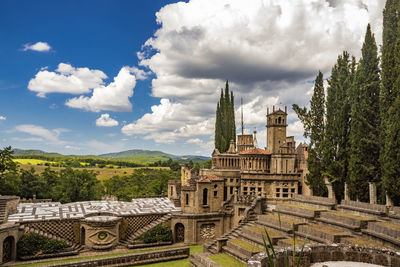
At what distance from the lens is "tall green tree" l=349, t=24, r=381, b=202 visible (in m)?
22.4

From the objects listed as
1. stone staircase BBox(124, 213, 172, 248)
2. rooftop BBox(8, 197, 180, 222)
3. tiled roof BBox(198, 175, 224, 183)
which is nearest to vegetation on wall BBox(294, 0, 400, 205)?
tiled roof BBox(198, 175, 224, 183)

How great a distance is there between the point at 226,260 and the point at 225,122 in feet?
103

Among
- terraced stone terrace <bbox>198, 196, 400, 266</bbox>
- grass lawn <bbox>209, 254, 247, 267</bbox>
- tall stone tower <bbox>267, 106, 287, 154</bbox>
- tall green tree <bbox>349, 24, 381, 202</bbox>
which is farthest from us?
tall stone tower <bbox>267, 106, 287, 154</bbox>

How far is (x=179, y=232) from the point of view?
99.6 feet

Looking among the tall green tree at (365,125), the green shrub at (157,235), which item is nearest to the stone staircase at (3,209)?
the green shrub at (157,235)

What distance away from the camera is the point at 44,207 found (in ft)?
105

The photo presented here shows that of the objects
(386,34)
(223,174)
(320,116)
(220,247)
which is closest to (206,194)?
(223,174)

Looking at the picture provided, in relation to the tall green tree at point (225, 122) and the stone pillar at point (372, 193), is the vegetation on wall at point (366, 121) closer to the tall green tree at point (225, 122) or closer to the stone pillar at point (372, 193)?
the stone pillar at point (372, 193)

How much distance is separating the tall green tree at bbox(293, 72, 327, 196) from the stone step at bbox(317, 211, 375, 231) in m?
5.89

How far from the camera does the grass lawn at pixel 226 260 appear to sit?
20175 mm

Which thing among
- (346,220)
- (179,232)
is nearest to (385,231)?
(346,220)

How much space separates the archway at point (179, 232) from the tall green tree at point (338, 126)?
50.2 feet

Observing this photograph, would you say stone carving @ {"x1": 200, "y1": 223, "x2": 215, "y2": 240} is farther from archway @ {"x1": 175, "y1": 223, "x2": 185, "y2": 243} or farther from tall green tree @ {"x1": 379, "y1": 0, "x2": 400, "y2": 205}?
tall green tree @ {"x1": 379, "y1": 0, "x2": 400, "y2": 205}

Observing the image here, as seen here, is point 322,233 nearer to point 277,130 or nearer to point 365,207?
point 365,207
